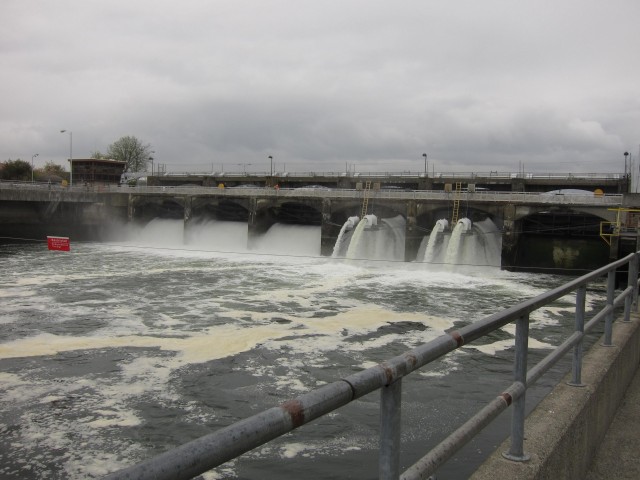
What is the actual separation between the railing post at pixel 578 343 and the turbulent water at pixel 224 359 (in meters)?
3.48

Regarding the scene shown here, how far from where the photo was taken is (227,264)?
3142 cm

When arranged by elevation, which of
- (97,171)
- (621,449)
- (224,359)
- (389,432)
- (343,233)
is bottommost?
(224,359)

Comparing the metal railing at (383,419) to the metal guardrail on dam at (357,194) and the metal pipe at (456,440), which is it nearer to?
the metal pipe at (456,440)

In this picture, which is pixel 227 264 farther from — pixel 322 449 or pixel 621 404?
pixel 621 404

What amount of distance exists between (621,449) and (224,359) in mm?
9031

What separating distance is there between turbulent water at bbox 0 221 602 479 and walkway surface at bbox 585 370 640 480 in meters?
2.64

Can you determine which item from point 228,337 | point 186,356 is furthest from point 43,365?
point 228,337

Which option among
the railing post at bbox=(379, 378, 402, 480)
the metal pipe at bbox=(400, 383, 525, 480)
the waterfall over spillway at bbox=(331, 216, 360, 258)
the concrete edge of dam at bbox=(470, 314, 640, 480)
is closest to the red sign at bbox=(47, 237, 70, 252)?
the waterfall over spillway at bbox=(331, 216, 360, 258)

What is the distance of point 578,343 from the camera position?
13.2 feet

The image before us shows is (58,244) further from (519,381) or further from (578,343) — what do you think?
(519,381)

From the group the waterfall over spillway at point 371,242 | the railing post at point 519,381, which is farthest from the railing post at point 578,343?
the waterfall over spillway at point 371,242

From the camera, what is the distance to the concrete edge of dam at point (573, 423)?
2.95 metres

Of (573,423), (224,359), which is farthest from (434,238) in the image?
(573,423)

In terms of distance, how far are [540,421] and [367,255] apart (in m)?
31.4
